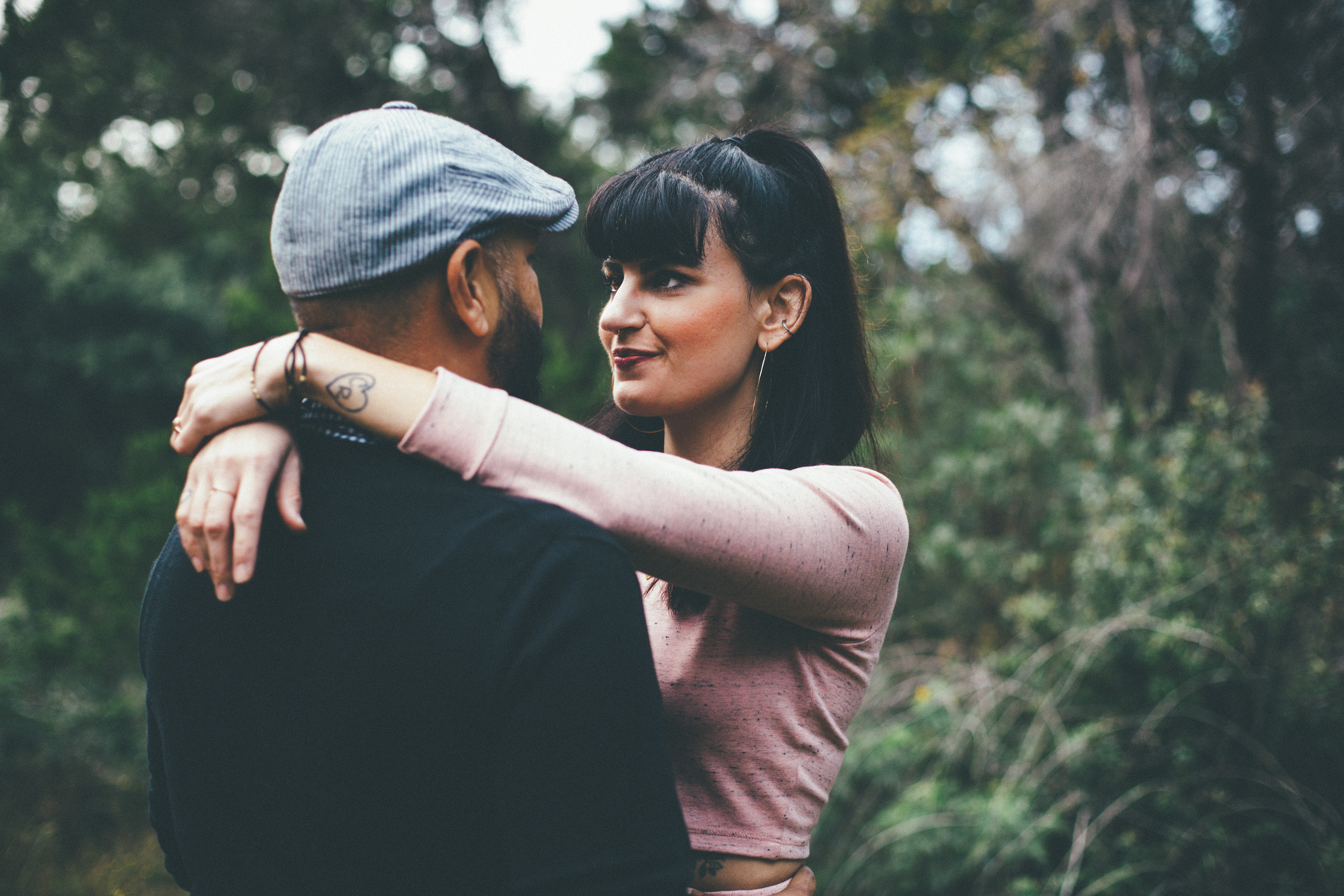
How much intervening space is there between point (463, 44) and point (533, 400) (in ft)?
25.2

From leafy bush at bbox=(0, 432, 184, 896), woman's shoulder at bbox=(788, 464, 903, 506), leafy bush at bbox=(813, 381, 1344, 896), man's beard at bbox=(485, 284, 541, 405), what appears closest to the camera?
man's beard at bbox=(485, 284, 541, 405)

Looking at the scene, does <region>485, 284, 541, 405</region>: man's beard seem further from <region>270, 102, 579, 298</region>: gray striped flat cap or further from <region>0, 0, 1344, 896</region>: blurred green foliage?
<region>0, 0, 1344, 896</region>: blurred green foliage

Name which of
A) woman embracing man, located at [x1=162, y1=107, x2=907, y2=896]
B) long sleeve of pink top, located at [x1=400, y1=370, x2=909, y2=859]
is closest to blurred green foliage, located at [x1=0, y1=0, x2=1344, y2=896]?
woman embracing man, located at [x1=162, y1=107, x2=907, y2=896]

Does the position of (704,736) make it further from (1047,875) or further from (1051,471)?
(1051,471)

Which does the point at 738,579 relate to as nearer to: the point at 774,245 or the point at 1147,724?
the point at 774,245

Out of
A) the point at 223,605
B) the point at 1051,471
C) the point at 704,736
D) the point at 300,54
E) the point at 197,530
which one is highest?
the point at 300,54

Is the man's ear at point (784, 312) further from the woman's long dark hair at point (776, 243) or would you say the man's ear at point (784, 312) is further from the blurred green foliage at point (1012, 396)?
the blurred green foliage at point (1012, 396)

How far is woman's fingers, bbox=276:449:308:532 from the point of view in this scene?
97cm

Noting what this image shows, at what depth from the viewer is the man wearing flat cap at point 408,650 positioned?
2.96 ft

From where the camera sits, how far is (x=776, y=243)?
1557mm

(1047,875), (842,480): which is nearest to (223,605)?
(842,480)

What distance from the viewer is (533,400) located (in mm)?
1273

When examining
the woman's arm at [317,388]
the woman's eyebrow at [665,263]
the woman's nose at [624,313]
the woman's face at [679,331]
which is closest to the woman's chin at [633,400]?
the woman's face at [679,331]

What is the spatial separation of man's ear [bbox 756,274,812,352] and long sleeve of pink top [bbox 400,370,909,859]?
0.36 metres
